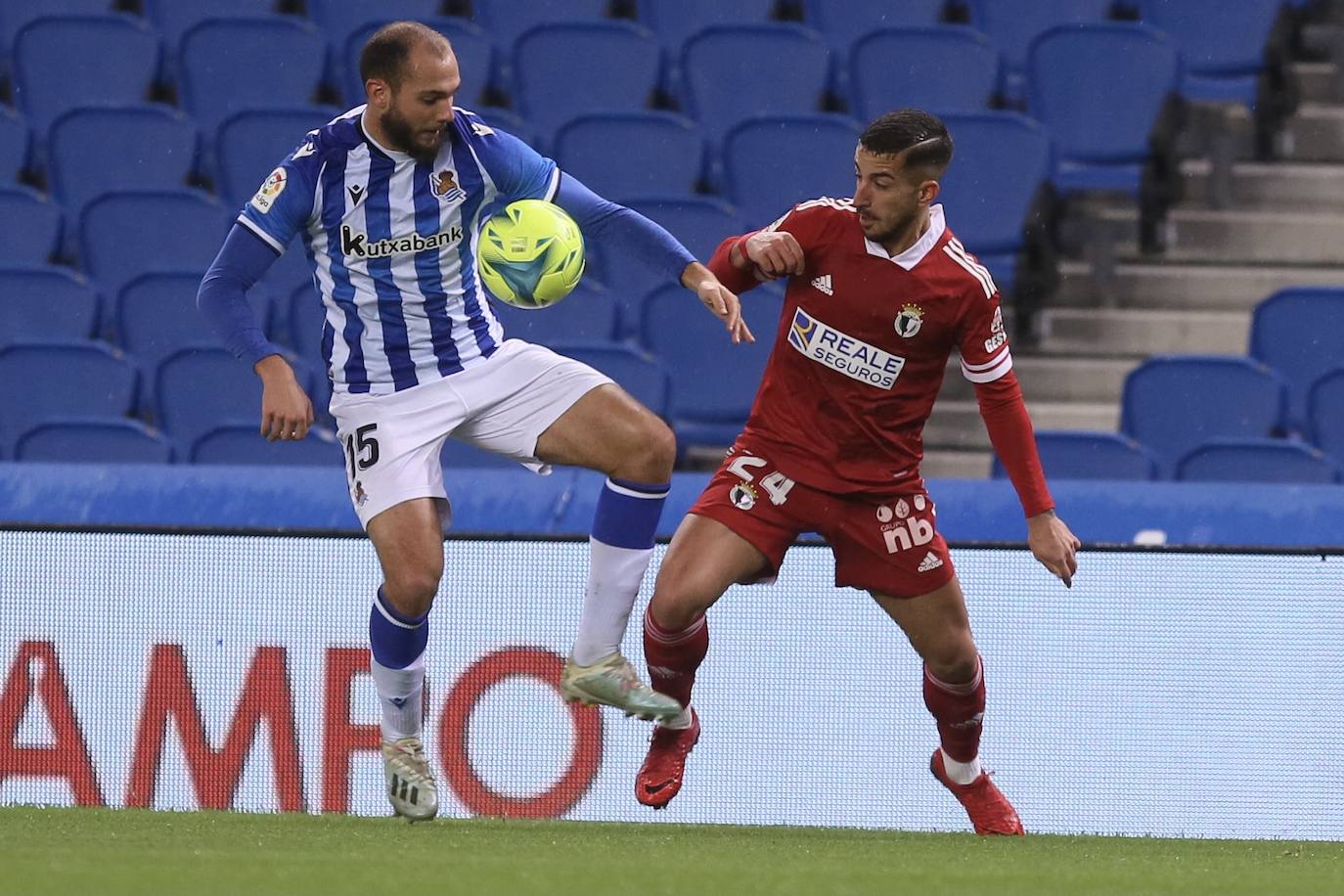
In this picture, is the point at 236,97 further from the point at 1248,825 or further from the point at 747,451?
the point at 1248,825

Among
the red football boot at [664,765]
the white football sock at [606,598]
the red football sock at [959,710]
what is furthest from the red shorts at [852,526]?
the red football boot at [664,765]

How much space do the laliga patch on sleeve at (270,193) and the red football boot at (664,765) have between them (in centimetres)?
187

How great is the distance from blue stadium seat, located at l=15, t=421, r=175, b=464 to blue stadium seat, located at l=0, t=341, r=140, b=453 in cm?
41

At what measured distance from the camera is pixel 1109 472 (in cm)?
808

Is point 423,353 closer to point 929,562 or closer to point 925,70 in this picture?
point 929,562

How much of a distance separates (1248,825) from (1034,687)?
0.79m

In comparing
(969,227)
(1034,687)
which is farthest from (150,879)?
(969,227)

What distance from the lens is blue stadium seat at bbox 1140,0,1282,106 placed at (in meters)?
10.6

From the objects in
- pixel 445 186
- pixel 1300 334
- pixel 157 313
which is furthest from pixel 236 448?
pixel 1300 334

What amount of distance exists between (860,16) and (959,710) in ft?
18.7

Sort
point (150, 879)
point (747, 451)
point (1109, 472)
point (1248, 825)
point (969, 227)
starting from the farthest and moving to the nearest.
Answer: point (969, 227) → point (1109, 472) → point (1248, 825) → point (747, 451) → point (150, 879)

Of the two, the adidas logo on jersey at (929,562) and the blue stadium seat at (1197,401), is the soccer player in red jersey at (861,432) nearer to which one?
the adidas logo on jersey at (929,562)

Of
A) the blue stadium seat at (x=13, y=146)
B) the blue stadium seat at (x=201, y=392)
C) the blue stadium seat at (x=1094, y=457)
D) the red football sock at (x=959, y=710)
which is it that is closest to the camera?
the red football sock at (x=959, y=710)

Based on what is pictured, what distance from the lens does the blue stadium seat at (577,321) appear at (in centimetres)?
901
